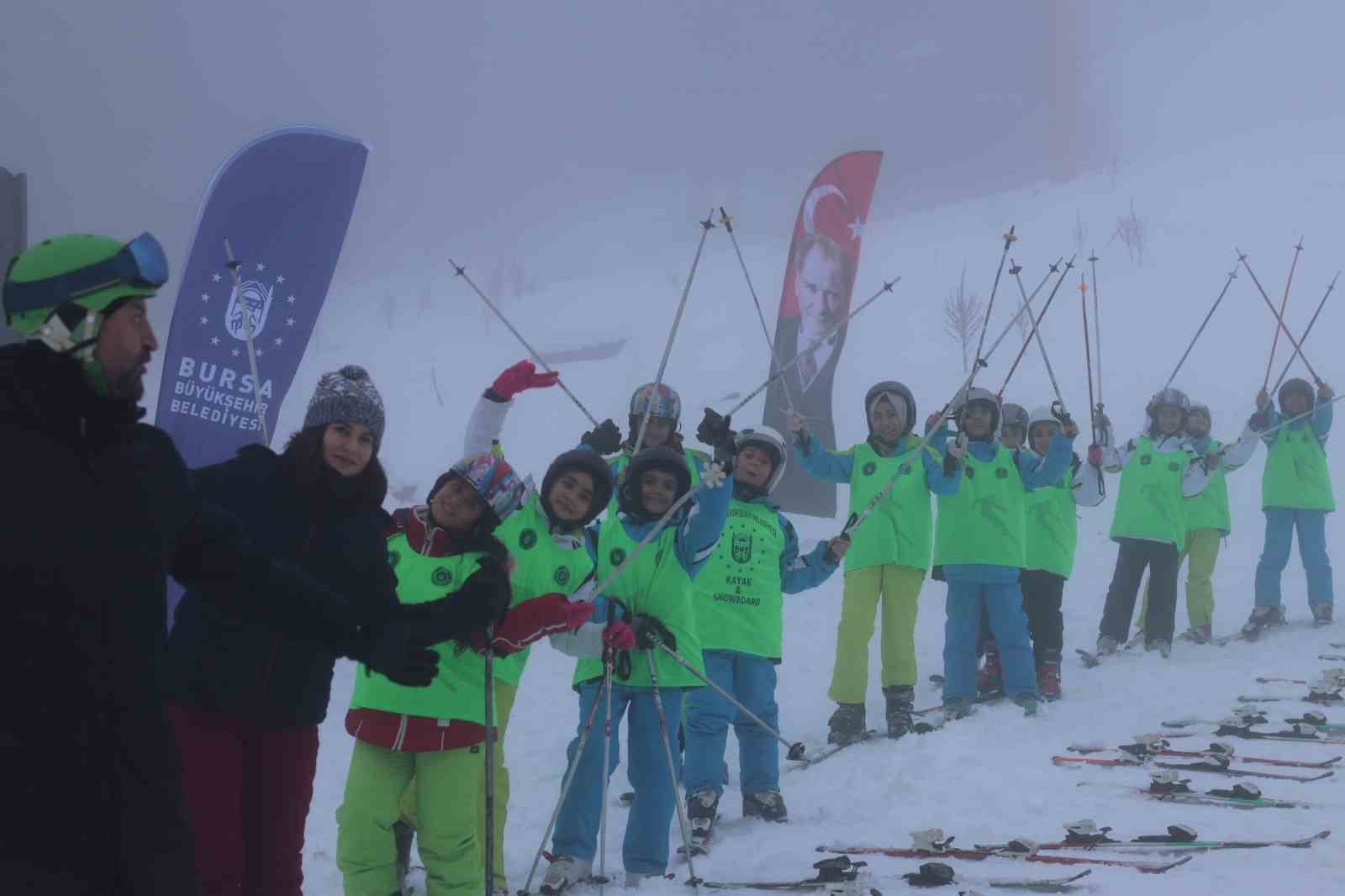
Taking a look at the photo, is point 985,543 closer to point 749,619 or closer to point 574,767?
point 749,619

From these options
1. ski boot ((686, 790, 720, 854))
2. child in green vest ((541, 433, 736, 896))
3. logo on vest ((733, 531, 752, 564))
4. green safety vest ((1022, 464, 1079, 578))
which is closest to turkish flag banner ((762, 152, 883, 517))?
green safety vest ((1022, 464, 1079, 578))

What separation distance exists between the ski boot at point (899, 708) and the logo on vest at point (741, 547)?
162cm

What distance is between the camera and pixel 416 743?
137 inches

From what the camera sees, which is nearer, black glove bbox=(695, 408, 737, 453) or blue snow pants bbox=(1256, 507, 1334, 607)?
black glove bbox=(695, 408, 737, 453)

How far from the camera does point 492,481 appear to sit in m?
3.77

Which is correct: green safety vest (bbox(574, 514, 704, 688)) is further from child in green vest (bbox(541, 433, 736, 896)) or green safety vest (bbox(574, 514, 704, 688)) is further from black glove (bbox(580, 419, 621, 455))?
black glove (bbox(580, 419, 621, 455))

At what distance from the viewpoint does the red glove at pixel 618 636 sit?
13.6 feet

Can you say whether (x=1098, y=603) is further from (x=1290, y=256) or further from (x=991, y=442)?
(x=1290, y=256)

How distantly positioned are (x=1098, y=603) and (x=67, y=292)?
1211cm

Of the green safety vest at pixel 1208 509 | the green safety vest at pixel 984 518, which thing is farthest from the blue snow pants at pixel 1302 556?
the green safety vest at pixel 984 518

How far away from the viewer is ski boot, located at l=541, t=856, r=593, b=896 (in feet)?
14.0

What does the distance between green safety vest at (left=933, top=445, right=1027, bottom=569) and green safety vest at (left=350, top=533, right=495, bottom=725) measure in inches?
168

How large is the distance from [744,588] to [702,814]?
102cm

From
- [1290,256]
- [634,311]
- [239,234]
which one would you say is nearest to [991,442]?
[239,234]
